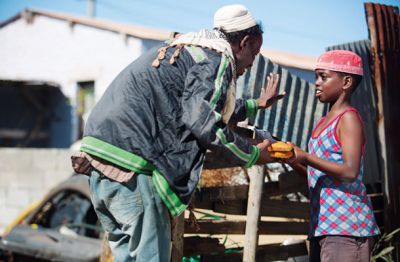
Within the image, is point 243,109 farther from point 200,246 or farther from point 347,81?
point 200,246

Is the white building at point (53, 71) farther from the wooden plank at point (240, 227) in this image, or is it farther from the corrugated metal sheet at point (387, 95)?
the wooden plank at point (240, 227)

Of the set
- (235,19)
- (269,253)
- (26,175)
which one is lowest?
(269,253)

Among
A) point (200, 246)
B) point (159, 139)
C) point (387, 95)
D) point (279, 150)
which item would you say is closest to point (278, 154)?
point (279, 150)

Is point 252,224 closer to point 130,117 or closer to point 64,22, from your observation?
point 130,117

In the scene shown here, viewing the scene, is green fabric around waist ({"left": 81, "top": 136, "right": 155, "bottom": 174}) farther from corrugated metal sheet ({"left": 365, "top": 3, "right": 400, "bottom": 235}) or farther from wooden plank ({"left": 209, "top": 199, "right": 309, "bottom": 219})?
corrugated metal sheet ({"left": 365, "top": 3, "right": 400, "bottom": 235})

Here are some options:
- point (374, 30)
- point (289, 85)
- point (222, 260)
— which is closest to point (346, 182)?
point (222, 260)

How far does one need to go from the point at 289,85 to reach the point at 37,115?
15.5 metres

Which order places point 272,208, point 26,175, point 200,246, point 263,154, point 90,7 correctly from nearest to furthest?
point 263,154, point 200,246, point 272,208, point 26,175, point 90,7

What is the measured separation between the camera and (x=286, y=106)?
14.5 ft

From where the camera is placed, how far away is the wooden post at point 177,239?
305 cm

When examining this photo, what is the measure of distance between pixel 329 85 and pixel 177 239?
49.9 inches

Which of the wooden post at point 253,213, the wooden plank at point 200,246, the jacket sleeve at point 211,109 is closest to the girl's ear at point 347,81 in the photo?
the jacket sleeve at point 211,109

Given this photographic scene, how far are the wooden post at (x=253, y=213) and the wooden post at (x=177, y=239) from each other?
0.70 metres

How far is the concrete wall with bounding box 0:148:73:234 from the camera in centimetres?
1160
